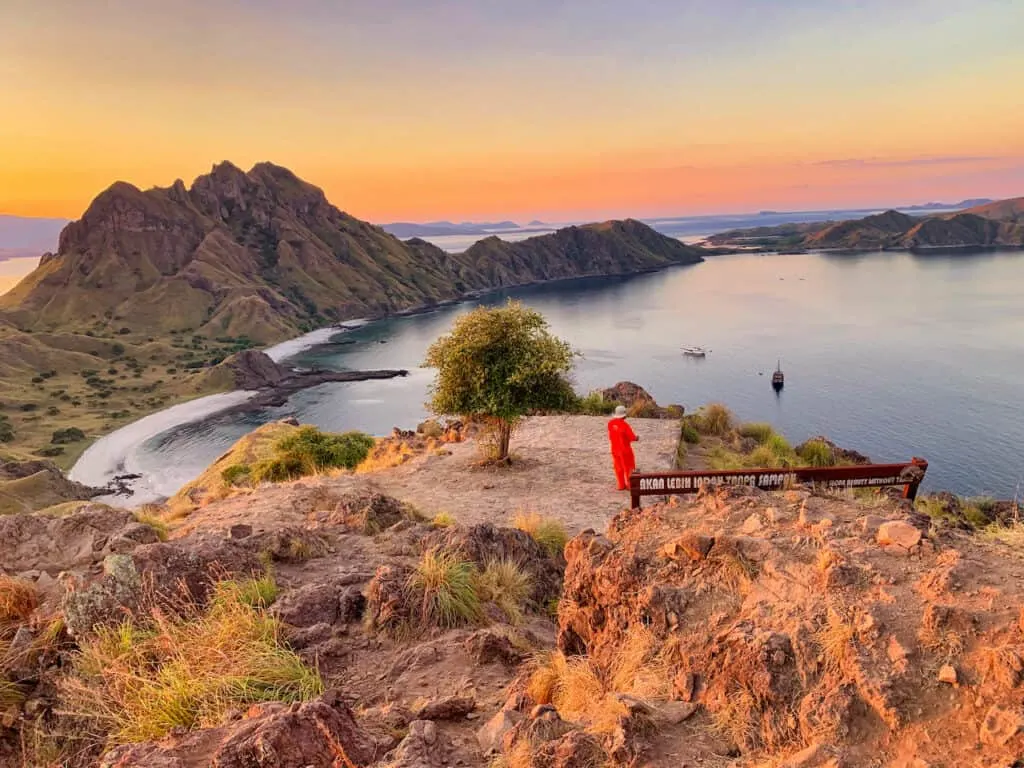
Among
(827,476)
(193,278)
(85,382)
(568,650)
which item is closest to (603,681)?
(568,650)

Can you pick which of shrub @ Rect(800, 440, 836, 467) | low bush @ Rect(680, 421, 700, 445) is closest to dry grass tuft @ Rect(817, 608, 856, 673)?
shrub @ Rect(800, 440, 836, 467)

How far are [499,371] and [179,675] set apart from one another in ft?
45.4

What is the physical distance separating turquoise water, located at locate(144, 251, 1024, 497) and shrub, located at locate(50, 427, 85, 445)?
36.4 feet

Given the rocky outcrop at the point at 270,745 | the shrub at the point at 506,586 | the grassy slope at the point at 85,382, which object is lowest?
the grassy slope at the point at 85,382

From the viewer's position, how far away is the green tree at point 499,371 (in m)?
17.5

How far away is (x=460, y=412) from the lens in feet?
58.6

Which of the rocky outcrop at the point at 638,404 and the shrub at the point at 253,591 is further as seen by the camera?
the rocky outcrop at the point at 638,404

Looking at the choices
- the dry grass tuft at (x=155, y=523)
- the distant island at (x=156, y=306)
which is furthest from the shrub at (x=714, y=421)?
the distant island at (x=156, y=306)

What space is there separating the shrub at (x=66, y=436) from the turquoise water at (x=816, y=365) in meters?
11.1

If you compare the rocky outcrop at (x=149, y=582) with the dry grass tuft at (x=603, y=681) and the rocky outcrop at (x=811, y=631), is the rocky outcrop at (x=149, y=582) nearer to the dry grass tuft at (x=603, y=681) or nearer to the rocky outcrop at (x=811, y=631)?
the dry grass tuft at (x=603, y=681)

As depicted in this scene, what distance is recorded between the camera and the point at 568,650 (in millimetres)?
5457

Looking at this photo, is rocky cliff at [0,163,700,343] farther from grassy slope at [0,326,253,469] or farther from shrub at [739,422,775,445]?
shrub at [739,422,775,445]

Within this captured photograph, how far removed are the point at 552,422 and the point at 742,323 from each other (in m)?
96.4

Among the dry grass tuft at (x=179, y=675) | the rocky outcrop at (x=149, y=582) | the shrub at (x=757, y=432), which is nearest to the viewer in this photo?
the dry grass tuft at (x=179, y=675)
